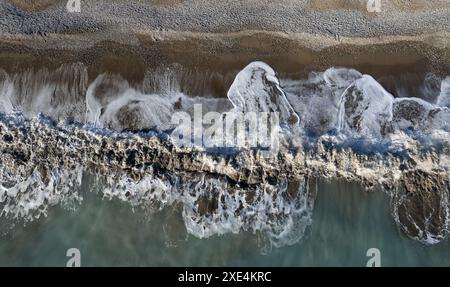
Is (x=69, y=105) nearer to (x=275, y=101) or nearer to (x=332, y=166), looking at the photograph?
(x=275, y=101)

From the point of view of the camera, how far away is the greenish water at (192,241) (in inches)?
429

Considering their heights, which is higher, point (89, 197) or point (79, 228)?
point (89, 197)

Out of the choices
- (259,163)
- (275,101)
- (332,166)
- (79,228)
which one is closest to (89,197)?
(79,228)

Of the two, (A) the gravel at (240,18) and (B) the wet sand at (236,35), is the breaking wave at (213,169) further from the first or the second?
(A) the gravel at (240,18)

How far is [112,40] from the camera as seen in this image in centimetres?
1184

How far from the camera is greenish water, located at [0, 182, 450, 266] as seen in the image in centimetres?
1089

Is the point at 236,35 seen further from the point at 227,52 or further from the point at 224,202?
the point at 224,202

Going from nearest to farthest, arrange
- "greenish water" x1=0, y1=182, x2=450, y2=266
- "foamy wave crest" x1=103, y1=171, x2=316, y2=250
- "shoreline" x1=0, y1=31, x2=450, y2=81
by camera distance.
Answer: "greenish water" x1=0, y1=182, x2=450, y2=266 → "foamy wave crest" x1=103, y1=171, x2=316, y2=250 → "shoreline" x1=0, y1=31, x2=450, y2=81

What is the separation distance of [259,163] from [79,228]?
4694 millimetres

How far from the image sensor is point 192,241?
11.0m
